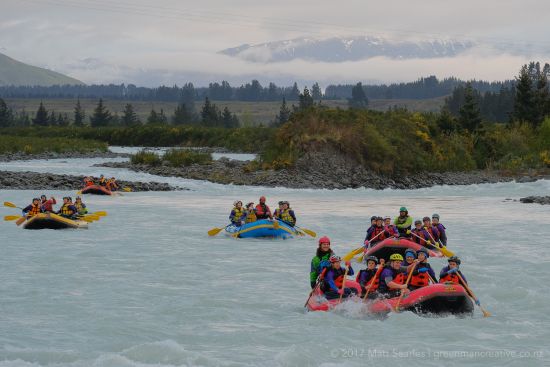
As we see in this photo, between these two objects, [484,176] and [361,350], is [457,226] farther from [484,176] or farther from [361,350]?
[484,176]

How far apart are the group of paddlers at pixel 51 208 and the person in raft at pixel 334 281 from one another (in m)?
13.8

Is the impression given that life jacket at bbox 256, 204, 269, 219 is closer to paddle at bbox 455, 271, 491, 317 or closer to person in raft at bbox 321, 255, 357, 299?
person in raft at bbox 321, 255, 357, 299

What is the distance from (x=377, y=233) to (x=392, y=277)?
646cm

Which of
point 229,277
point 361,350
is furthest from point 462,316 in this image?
point 229,277

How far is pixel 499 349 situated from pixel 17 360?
7.78m

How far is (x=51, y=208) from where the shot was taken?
26734 mm

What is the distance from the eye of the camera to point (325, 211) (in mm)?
33906

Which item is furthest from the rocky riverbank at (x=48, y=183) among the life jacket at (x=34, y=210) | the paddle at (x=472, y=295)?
the paddle at (x=472, y=295)

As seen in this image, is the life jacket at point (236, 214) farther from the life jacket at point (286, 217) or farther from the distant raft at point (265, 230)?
the life jacket at point (286, 217)

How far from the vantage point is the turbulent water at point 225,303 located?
12.3m

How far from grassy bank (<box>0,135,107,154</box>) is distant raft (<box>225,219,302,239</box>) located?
45.3 m

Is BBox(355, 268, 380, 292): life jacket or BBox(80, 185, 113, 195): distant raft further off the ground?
BBox(355, 268, 380, 292): life jacket

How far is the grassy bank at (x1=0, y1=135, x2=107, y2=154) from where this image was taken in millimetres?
66750

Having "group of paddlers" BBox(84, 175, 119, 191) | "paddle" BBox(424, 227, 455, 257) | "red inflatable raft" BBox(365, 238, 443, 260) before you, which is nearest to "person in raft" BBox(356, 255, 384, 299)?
"red inflatable raft" BBox(365, 238, 443, 260)
